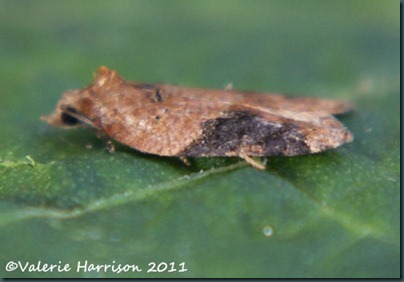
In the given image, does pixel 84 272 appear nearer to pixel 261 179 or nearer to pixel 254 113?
pixel 261 179

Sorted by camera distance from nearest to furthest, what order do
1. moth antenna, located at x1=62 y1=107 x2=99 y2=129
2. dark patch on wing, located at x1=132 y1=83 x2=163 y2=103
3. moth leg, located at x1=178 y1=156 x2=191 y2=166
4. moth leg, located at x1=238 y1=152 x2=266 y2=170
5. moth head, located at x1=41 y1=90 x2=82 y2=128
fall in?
moth leg, located at x1=238 y1=152 x2=266 y2=170, moth leg, located at x1=178 y1=156 x2=191 y2=166, dark patch on wing, located at x1=132 y1=83 x2=163 y2=103, moth antenna, located at x1=62 y1=107 x2=99 y2=129, moth head, located at x1=41 y1=90 x2=82 y2=128

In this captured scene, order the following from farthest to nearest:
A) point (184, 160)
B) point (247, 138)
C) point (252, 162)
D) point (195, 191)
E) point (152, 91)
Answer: point (152, 91), point (247, 138), point (184, 160), point (252, 162), point (195, 191)

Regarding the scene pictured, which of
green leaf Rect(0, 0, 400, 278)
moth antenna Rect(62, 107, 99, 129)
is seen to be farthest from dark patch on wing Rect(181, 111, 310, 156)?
moth antenna Rect(62, 107, 99, 129)

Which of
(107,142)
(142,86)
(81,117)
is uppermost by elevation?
(142,86)

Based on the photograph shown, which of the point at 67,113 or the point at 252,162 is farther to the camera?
the point at 67,113

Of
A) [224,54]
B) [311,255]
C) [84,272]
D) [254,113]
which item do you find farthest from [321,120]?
[84,272]

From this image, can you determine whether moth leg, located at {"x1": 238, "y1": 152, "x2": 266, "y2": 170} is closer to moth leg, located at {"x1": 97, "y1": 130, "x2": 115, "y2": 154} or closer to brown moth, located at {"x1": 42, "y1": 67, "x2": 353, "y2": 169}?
brown moth, located at {"x1": 42, "y1": 67, "x2": 353, "y2": 169}

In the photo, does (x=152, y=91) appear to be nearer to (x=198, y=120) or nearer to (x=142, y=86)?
(x=142, y=86)

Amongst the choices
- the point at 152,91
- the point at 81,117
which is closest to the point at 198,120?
the point at 152,91
